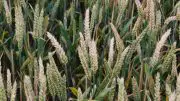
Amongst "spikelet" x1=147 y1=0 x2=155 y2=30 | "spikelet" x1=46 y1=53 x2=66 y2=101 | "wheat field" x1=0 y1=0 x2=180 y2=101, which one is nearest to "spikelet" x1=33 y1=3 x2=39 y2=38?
"wheat field" x1=0 y1=0 x2=180 y2=101

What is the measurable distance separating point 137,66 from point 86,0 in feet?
1.11

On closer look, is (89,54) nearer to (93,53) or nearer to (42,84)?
(93,53)

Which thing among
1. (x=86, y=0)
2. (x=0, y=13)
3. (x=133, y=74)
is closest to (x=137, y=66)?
(x=133, y=74)

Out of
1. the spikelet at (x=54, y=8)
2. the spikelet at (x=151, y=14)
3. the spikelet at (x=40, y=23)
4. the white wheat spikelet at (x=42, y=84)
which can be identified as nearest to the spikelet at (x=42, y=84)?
the white wheat spikelet at (x=42, y=84)

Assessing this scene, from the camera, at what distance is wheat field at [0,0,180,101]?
36.1 inches

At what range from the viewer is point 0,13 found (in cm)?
129

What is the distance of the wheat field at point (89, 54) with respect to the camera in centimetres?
92

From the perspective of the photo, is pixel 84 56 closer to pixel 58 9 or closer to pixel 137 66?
pixel 137 66

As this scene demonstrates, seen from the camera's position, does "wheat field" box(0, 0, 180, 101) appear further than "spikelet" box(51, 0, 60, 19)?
No

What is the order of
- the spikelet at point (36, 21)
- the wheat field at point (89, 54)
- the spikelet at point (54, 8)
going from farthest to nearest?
the spikelet at point (54, 8), the spikelet at point (36, 21), the wheat field at point (89, 54)

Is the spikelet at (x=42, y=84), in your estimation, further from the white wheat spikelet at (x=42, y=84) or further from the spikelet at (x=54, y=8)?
the spikelet at (x=54, y=8)

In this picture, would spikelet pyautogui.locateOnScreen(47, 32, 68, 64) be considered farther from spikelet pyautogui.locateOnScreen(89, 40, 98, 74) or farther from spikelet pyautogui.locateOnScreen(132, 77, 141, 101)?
spikelet pyautogui.locateOnScreen(132, 77, 141, 101)

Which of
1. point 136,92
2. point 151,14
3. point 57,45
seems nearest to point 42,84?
point 57,45

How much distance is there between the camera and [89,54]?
35.1 inches
